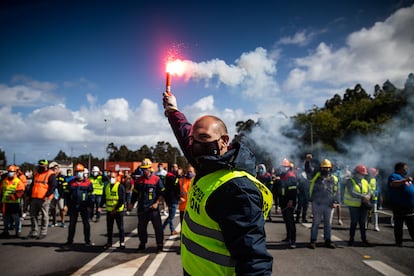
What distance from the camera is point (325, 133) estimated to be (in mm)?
45719

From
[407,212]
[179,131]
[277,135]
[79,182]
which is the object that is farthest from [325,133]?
[179,131]

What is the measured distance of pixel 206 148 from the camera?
6.64ft

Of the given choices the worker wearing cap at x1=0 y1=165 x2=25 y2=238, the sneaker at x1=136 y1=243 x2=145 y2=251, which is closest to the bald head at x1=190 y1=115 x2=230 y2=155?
the sneaker at x1=136 y1=243 x2=145 y2=251

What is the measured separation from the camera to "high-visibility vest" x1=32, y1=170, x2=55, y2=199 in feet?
29.5

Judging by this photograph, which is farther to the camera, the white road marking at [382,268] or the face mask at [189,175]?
the face mask at [189,175]

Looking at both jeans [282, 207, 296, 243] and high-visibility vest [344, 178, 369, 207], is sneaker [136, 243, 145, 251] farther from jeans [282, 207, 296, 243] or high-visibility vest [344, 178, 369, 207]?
high-visibility vest [344, 178, 369, 207]

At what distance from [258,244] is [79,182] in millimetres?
7649

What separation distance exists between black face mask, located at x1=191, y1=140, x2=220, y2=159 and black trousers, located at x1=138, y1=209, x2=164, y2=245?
580cm

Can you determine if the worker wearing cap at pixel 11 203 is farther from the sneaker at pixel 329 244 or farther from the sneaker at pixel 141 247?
the sneaker at pixel 329 244

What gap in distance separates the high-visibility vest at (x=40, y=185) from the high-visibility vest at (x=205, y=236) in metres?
8.44

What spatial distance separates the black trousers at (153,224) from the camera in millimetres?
7344

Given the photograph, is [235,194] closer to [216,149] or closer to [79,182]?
[216,149]

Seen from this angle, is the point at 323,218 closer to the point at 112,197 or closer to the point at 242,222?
the point at 112,197

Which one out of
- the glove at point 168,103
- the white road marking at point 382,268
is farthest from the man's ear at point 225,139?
the white road marking at point 382,268
